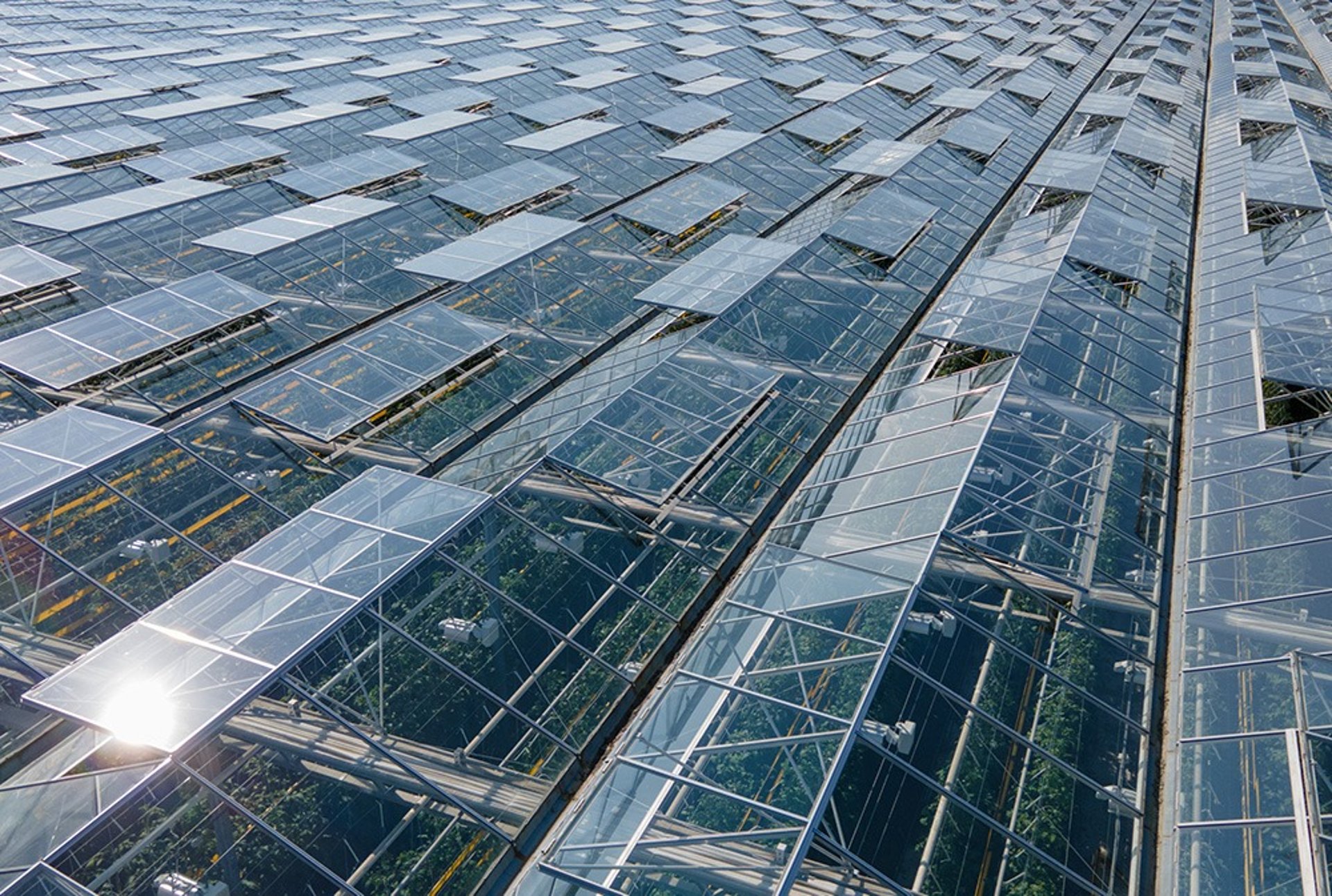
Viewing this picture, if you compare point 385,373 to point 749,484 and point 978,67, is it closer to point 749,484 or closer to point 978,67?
point 749,484

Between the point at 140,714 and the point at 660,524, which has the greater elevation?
the point at 140,714

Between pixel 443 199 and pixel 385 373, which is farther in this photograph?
pixel 443 199

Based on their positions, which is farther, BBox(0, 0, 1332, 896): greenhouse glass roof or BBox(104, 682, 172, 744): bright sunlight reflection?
BBox(0, 0, 1332, 896): greenhouse glass roof

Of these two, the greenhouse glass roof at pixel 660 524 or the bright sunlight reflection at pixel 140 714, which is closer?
the bright sunlight reflection at pixel 140 714

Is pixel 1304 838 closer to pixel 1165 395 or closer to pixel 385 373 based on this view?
pixel 1165 395

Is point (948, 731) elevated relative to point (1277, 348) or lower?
lower

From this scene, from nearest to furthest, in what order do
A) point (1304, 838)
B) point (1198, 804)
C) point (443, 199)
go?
point (1304, 838)
point (1198, 804)
point (443, 199)

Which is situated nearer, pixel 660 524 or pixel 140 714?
pixel 140 714

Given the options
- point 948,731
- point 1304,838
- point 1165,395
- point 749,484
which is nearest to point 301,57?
point 749,484

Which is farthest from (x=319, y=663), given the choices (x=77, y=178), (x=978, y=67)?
(x=978, y=67)

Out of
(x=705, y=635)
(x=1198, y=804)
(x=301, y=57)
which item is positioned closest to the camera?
(x=1198, y=804)
